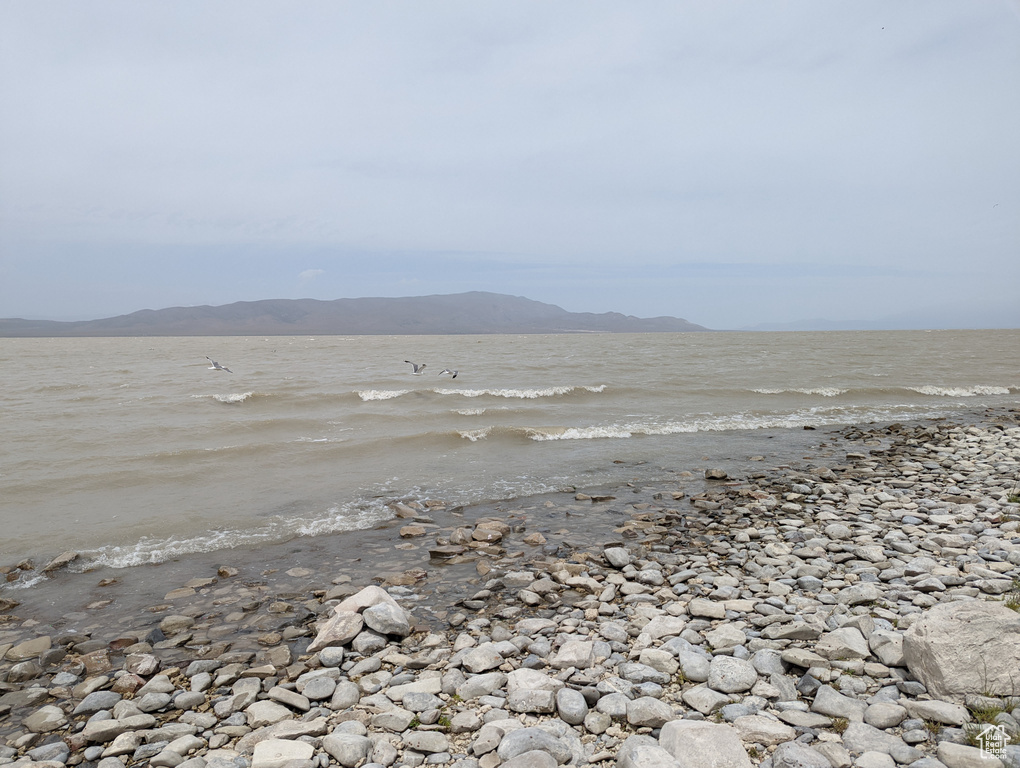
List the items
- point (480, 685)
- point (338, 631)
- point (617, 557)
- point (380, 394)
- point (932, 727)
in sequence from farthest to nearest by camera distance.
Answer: point (380, 394) → point (617, 557) → point (338, 631) → point (480, 685) → point (932, 727)

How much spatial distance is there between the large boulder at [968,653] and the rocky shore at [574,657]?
0.01 metres

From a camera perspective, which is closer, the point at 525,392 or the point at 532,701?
the point at 532,701

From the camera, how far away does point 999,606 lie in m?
3.70

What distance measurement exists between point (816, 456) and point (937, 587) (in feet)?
24.5

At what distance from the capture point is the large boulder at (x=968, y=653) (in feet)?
10.9

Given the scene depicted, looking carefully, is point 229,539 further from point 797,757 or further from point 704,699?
point 797,757

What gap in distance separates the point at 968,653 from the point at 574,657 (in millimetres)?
2485

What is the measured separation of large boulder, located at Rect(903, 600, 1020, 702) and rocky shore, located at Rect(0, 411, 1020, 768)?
0.04 feet

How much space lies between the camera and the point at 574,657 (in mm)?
4211

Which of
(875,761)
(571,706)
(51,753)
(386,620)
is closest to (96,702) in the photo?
(51,753)

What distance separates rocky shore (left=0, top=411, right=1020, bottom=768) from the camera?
325 centimetres

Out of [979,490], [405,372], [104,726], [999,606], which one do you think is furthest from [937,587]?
[405,372]

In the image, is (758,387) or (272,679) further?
(758,387)

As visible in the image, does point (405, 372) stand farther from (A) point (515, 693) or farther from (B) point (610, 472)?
(A) point (515, 693)
